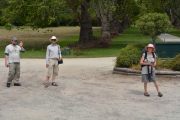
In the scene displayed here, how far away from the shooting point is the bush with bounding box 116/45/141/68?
66.4ft

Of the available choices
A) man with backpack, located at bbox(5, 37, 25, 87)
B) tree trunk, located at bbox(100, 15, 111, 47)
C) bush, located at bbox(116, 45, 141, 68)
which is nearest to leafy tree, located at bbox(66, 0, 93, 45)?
tree trunk, located at bbox(100, 15, 111, 47)

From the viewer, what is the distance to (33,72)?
68.5ft

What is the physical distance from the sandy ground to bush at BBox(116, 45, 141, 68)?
2.34ft

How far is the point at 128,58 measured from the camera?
66.3ft

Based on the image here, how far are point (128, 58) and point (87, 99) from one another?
624cm

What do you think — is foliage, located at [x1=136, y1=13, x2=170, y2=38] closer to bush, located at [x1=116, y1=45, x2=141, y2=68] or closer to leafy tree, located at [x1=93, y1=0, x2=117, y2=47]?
bush, located at [x1=116, y1=45, x2=141, y2=68]

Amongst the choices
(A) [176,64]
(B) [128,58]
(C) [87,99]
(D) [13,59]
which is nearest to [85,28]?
(B) [128,58]

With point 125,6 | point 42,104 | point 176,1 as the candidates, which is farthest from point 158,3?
point 42,104

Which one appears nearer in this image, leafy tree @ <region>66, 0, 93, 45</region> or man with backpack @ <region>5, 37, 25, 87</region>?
man with backpack @ <region>5, 37, 25, 87</region>

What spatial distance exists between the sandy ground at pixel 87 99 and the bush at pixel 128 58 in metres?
0.71

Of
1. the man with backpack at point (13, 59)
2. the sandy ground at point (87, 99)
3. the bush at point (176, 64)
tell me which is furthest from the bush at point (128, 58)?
the man with backpack at point (13, 59)

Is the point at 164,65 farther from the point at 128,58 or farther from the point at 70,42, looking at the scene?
the point at 70,42

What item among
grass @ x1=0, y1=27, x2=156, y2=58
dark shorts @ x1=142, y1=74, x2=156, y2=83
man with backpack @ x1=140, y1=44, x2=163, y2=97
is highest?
man with backpack @ x1=140, y1=44, x2=163, y2=97

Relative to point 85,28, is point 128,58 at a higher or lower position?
lower
